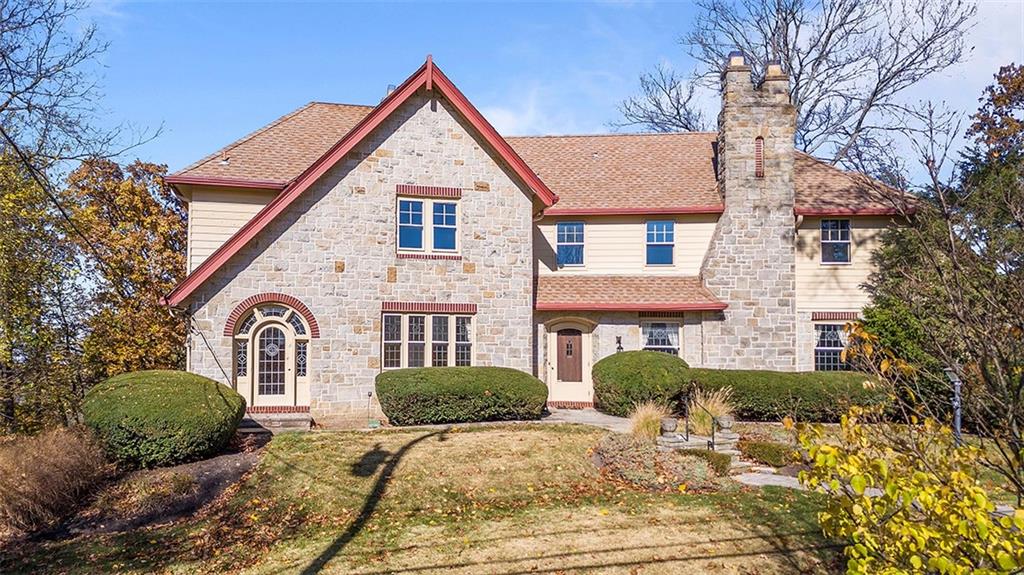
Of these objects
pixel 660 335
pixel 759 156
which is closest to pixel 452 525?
pixel 660 335

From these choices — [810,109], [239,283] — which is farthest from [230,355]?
[810,109]

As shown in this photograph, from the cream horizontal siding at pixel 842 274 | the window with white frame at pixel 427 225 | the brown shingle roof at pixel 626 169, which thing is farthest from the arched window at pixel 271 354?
the cream horizontal siding at pixel 842 274

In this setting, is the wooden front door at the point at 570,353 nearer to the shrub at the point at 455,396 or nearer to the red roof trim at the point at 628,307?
the red roof trim at the point at 628,307

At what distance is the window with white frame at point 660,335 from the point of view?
18.6 meters

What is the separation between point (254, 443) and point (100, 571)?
16.7ft

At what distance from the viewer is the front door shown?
15305 millimetres

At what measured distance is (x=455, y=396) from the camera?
14.7 metres

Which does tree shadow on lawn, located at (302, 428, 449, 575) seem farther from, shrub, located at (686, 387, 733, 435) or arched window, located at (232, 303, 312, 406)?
shrub, located at (686, 387, 733, 435)

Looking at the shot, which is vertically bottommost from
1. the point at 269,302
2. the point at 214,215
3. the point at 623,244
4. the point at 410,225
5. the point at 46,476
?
the point at 46,476

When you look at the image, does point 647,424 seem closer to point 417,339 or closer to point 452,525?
point 452,525

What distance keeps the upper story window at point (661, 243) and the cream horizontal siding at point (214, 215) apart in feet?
35.4

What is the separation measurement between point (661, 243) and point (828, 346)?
5579 millimetres

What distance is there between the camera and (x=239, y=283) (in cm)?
1509

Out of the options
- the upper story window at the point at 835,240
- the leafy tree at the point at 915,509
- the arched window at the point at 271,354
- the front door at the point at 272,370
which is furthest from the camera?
the upper story window at the point at 835,240
